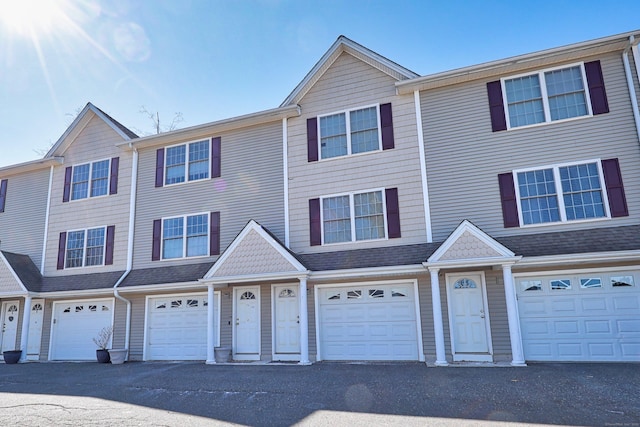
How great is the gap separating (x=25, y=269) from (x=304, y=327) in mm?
11035

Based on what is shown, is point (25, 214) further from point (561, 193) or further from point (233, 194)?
point (561, 193)

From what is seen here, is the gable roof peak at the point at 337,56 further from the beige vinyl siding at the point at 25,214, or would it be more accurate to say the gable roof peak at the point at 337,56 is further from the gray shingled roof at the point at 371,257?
the beige vinyl siding at the point at 25,214

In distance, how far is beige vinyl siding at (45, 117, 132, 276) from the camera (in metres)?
15.0

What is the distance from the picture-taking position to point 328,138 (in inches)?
518

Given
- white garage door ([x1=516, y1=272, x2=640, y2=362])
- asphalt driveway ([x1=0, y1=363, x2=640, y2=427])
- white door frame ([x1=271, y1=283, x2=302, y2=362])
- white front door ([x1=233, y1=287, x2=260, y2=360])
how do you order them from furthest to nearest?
white front door ([x1=233, y1=287, x2=260, y2=360]) < white door frame ([x1=271, y1=283, x2=302, y2=362]) < white garage door ([x1=516, y1=272, x2=640, y2=362]) < asphalt driveway ([x1=0, y1=363, x2=640, y2=427])

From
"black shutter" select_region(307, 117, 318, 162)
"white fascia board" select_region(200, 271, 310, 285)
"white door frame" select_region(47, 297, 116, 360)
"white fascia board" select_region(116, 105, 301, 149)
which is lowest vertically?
"white door frame" select_region(47, 297, 116, 360)

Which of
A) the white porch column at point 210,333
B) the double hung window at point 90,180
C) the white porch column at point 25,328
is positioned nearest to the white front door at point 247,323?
the white porch column at point 210,333

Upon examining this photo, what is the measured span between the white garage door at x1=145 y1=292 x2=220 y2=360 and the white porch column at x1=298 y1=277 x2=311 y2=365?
3.09 meters

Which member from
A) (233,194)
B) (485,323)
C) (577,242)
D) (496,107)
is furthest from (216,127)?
(577,242)

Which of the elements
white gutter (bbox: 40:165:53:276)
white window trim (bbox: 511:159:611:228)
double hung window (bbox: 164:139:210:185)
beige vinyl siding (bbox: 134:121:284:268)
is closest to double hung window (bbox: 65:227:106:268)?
white gutter (bbox: 40:165:53:276)

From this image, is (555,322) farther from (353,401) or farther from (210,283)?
(210,283)

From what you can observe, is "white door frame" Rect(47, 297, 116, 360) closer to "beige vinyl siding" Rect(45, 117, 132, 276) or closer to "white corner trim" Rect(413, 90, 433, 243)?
"beige vinyl siding" Rect(45, 117, 132, 276)

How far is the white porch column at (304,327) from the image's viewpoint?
36.6 ft

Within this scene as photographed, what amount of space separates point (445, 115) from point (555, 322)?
6.12 meters
